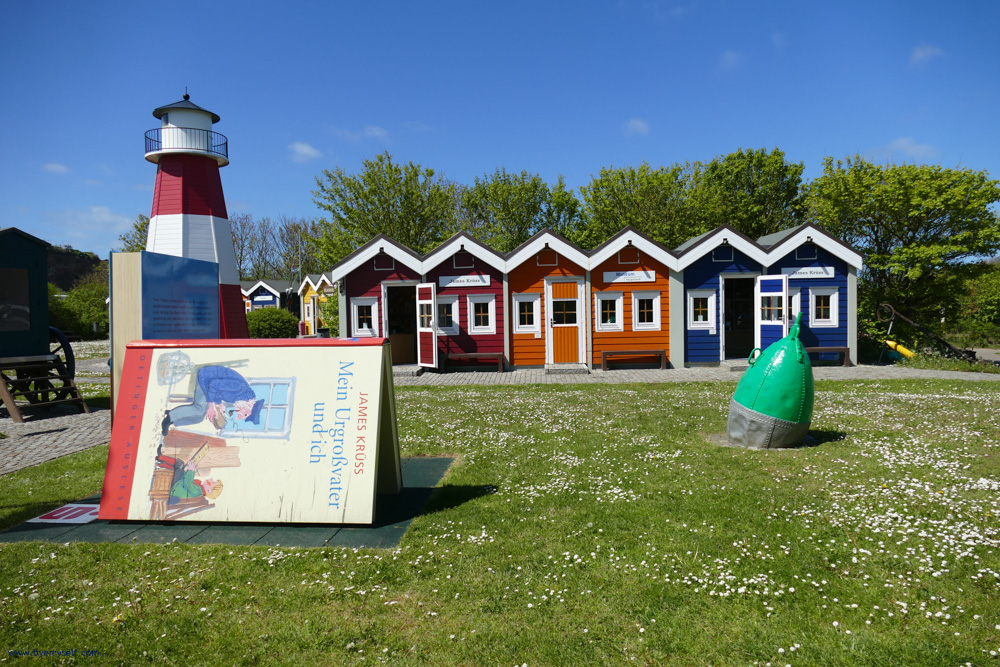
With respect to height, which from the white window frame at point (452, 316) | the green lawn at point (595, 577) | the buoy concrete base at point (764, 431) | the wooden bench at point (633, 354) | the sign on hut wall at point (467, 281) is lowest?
the green lawn at point (595, 577)

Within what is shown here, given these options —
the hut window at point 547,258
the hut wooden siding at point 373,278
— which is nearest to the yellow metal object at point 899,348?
the hut window at point 547,258

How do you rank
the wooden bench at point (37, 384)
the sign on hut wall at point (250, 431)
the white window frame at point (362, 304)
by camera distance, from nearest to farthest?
1. the sign on hut wall at point (250, 431)
2. the wooden bench at point (37, 384)
3. the white window frame at point (362, 304)

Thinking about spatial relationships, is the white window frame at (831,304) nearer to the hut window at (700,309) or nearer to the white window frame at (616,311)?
the hut window at (700,309)

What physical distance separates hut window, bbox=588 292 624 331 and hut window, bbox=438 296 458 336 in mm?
4693

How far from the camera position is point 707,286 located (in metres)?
20.3

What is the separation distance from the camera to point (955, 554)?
4.59 m

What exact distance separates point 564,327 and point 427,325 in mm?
4549

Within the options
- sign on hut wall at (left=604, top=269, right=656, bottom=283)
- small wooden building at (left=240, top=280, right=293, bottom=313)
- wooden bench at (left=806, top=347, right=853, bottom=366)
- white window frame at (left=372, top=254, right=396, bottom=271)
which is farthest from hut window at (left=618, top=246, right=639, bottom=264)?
small wooden building at (left=240, top=280, right=293, bottom=313)

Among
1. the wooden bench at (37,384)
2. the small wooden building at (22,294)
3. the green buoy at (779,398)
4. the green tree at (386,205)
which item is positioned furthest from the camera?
the green tree at (386,205)

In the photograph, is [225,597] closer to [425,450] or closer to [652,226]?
[425,450]

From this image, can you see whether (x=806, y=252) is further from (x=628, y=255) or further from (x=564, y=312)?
(x=564, y=312)

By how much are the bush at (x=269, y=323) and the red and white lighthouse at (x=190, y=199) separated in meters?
18.7

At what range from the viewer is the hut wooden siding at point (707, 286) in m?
20.2

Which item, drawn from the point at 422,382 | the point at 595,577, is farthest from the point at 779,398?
the point at 422,382
